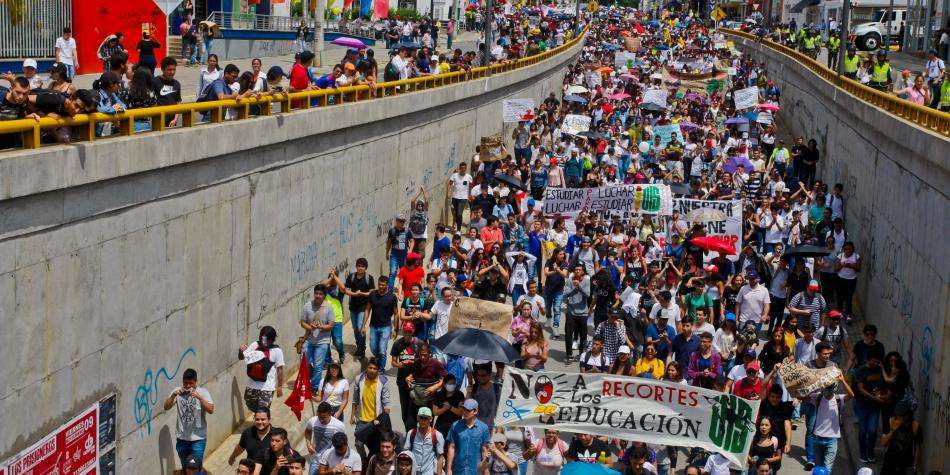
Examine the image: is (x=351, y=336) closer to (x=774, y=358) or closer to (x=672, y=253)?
(x=672, y=253)

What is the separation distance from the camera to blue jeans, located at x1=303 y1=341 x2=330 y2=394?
673 inches

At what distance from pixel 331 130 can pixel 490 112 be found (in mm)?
15273

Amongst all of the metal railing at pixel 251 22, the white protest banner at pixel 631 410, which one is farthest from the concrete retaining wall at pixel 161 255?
the metal railing at pixel 251 22

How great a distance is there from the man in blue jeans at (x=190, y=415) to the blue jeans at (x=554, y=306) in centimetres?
738

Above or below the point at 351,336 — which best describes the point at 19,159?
above

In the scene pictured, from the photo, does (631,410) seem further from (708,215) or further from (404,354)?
(708,215)

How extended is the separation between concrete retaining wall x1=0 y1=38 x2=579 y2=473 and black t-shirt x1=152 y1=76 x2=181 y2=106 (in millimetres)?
660

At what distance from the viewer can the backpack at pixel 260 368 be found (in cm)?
1533

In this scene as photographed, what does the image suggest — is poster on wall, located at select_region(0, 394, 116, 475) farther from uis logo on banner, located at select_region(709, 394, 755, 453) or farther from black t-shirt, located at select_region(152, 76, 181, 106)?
uis logo on banner, located at select_region(709, 394, 755, 453)

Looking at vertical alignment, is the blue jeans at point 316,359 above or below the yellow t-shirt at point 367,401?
below

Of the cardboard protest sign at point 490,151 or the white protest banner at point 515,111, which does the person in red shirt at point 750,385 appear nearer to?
the cardboard protest sign at point 490,151

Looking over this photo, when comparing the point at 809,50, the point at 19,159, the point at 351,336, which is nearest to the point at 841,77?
the point at 351,336

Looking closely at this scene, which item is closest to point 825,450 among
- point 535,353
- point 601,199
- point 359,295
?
point 535,353

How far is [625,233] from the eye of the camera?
2264 centimetres
